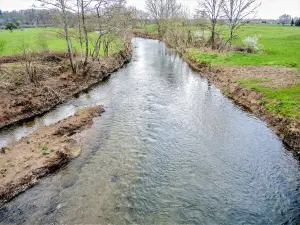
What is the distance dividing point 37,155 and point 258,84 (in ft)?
63.7

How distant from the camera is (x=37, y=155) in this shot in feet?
41.4

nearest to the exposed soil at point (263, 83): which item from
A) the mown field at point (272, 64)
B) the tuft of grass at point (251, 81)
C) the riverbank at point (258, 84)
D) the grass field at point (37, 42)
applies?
the riverbank at point (258, 84)

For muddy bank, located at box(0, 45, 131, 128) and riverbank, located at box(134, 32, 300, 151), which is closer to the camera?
riverbank, located at box(134, 32, 300, 151)

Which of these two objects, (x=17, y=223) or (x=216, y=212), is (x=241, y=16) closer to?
(x=216, y=212)

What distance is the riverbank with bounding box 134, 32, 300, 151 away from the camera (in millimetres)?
14875

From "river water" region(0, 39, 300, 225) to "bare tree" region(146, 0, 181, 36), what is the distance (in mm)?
62261

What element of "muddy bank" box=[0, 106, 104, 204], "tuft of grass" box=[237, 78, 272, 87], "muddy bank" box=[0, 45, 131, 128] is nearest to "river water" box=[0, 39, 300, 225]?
"muddy bank" box=[0, 106, 104, 204]

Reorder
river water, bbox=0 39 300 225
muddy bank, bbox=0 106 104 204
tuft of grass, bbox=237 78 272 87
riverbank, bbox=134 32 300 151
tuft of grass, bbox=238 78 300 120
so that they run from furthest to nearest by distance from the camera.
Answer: tuft of grass, bbox=237 78 272 87 → tuft of grass, bbox=238 78 300 120 → riverbank, bbox=134 32 300 151 → muddy bank, bbox=0 106 104 204 → river water, bbox=0 39 300 225

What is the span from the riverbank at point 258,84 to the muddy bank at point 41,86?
47.7 feet

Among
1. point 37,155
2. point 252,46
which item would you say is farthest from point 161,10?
point 37,155

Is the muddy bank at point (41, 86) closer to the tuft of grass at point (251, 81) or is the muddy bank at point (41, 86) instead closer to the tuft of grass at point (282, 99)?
the tuft of grass at point (251, 81)

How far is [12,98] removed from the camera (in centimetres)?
1894

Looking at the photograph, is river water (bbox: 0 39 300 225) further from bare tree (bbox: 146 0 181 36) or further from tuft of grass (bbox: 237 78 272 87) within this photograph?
bare tree (bbox: 146 0 181 36)

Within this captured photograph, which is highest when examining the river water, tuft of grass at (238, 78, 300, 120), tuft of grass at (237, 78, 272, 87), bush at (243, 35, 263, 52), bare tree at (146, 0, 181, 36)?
A: bare tree at (146, 0, 181, 36)
